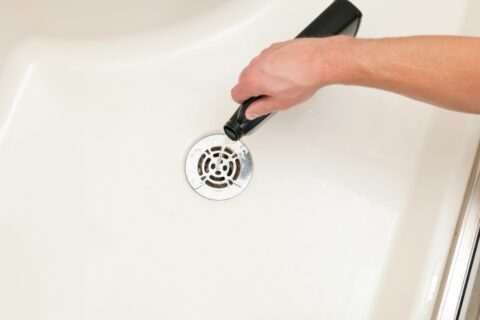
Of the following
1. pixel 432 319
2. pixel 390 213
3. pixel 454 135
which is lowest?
pixel 432 319

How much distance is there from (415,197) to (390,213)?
3cm

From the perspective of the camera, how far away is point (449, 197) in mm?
548

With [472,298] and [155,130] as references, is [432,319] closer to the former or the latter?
[472,298]

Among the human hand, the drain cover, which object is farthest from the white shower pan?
the human hand

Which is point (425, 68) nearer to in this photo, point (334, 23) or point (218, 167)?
point (334, 23)

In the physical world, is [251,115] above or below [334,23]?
below

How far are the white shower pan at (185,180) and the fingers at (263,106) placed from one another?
10 cm

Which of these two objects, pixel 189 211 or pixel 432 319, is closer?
pixel 432 319

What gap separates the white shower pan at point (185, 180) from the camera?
0.57 meters

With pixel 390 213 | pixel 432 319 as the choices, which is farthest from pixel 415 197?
pixel 432 319

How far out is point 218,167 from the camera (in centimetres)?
64

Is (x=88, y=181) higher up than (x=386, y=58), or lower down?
lower down

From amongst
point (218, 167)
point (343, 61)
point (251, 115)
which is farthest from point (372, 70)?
point (218, 167)

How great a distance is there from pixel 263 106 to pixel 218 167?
0.48ft
